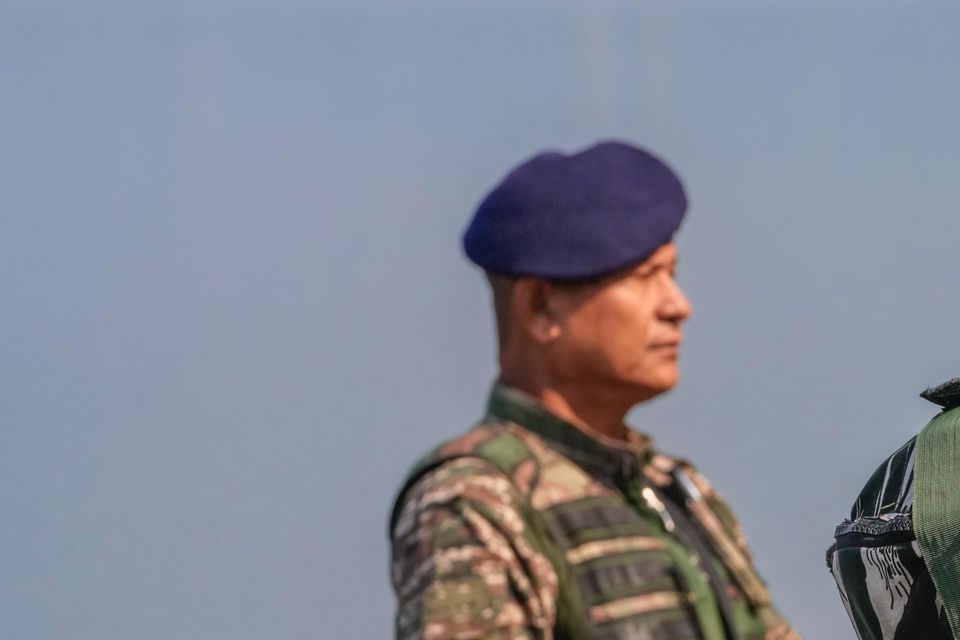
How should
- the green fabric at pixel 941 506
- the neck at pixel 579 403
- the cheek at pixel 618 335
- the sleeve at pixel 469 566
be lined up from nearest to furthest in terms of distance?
the sleeve at pixel 469 566 < the cheek at pixel 618 335 < the neck at pixel 579 403 < the green fabric at pixel 941 506

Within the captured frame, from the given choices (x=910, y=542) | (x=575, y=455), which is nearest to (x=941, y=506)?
(x=910, y=542)

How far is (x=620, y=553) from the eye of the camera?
16.9 feet

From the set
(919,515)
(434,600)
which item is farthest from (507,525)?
(919,515)

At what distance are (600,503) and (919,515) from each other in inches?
129

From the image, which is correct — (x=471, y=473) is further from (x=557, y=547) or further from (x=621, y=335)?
(x=621, y=335)

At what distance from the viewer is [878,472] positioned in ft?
28.5

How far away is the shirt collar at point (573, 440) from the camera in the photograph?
17.3 ft

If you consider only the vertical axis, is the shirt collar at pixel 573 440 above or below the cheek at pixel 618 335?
below

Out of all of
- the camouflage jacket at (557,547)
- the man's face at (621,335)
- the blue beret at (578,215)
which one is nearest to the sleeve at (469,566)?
the camouflage jacket at (557,547)

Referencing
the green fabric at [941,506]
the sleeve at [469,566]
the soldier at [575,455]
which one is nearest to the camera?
the sleeve at [469,566]

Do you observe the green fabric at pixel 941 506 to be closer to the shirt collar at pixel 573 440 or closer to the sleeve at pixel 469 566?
the shirt collar at pixel 573 440

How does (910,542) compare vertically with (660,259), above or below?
below

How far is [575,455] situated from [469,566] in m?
0.55

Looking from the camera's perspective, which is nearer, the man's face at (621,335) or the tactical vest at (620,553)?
the tactical vest at (620,553)
